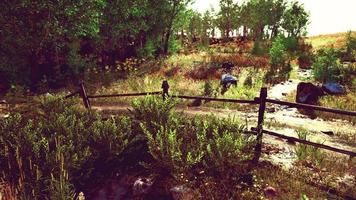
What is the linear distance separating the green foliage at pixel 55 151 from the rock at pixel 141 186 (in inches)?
41.3

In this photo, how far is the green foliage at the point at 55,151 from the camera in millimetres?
6620

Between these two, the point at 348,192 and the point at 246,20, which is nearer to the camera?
the point at 348,192

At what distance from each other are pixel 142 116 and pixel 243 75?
1447 cm

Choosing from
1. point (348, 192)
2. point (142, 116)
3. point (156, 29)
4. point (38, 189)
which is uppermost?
point (156, 29)

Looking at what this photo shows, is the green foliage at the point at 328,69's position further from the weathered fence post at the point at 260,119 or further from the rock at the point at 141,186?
the rock at the point at 141,186

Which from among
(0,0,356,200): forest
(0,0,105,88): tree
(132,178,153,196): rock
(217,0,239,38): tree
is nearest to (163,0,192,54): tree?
(0,0,356,200): forest

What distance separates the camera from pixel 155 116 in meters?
8.87

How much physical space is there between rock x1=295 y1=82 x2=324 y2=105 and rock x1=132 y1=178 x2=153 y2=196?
34.0 feet

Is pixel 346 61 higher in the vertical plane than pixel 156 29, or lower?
lower

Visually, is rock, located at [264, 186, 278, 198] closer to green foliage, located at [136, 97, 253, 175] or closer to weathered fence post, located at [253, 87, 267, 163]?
green foliage, located at [136, 97, 253, 175]

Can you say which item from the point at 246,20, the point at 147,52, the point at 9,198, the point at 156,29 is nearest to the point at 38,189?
the point at 9,198

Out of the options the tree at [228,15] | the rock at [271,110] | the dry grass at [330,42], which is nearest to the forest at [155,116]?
the rock at [271,110]

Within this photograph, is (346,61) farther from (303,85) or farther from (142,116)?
(142,116)

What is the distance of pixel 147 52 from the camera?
3203 cm
